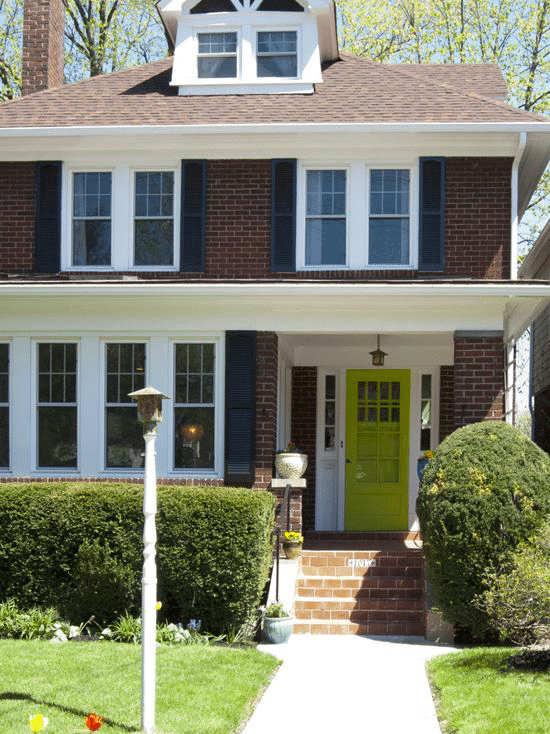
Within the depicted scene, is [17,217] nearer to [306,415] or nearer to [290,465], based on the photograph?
[290,465]

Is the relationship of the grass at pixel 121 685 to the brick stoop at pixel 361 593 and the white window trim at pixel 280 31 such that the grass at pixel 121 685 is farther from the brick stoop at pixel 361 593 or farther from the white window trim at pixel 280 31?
the white window trim at pixel 280 31

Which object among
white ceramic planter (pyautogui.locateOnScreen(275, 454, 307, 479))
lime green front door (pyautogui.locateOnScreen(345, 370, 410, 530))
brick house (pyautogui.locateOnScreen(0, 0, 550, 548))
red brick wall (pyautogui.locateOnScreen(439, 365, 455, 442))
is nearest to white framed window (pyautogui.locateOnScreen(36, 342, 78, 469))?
brick house (pyautogui.locateOnScreen(0, 0, 550, 548))

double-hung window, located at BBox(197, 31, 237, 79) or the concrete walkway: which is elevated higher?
double-hung window, located at BBox(197, 31, 237, 79)

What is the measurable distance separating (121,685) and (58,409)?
19.6 feet

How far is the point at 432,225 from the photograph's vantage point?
14.1 m

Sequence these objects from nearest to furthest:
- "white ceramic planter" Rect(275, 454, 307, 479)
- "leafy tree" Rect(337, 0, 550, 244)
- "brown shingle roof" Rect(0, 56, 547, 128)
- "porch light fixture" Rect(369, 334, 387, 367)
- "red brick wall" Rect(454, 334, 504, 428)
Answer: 1. "red brick wall" Rect(454, 334, 504, 428)
2. "white ceramic planter" Rect(275, 454, 307, 479)
3. "brown shingle roof" Rect(0, 56, 547, 128)
4. "porch light fixture" Rect(369, 334, 387, 367)
5. "leafy tree" Rect(337, 0, 550, 244)

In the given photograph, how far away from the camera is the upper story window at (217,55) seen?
610 inches

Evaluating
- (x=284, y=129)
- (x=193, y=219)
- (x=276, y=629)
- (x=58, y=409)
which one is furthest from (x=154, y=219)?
(x=276, y=629)

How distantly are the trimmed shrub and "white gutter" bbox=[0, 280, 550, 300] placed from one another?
12.8ft

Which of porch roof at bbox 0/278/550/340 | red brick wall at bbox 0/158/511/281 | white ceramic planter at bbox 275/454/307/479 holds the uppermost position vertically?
red brick wall at bbox 0/158/511/281

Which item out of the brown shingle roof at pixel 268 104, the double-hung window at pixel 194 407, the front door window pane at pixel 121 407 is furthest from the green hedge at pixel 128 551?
the brown shingle roof at pixel 268 104

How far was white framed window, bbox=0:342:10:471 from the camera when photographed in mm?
14344

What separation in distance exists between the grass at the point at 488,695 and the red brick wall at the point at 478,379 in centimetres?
395

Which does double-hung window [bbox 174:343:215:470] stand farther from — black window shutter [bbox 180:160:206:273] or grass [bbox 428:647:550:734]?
grass [bbox 428:647:550:734]
